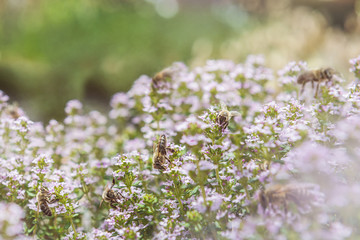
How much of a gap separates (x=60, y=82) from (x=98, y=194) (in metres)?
4.84

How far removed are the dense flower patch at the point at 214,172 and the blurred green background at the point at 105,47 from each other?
105 inches

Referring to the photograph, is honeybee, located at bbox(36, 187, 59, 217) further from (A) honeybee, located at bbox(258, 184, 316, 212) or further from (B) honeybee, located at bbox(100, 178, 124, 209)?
(A) honeybee, located at bbox(258, 184, 316, 212)

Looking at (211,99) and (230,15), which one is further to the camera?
(230,15)

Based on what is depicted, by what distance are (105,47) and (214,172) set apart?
6.74m

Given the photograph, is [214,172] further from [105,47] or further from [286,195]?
[105,47]

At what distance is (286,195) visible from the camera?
6.67ft

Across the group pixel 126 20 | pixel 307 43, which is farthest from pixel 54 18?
pixel 307 43

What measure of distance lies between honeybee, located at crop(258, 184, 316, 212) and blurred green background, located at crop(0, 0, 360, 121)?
152 inches

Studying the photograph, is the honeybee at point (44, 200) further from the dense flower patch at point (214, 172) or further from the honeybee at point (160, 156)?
the honeybee at point (160, 156)

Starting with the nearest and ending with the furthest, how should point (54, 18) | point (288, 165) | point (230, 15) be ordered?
point (288, 165) < point (54, 18) < point (230, 15)

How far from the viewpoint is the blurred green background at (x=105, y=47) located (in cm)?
723

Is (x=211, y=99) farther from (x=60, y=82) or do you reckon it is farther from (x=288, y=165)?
(x=60, y=82)

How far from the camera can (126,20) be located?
10336mm

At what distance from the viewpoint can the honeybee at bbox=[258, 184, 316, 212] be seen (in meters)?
1.99
